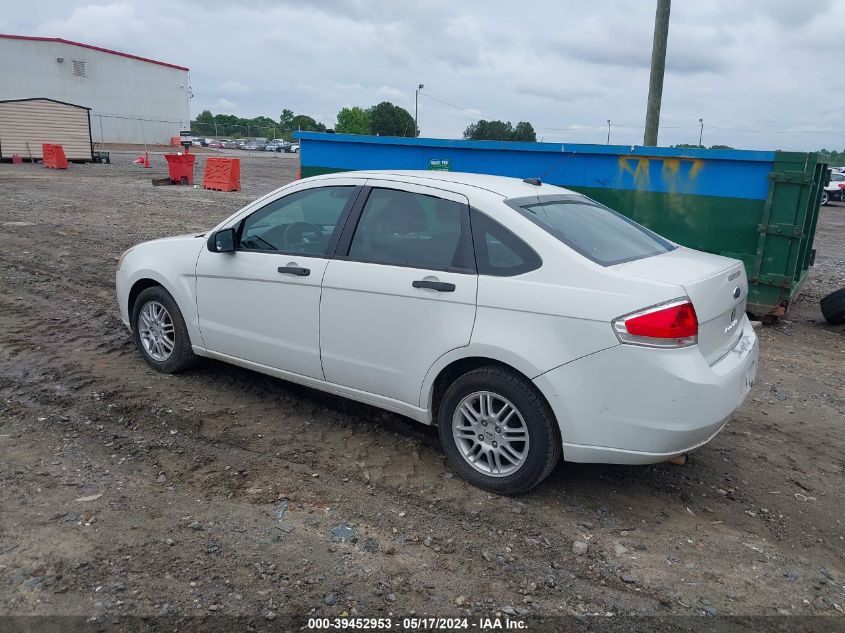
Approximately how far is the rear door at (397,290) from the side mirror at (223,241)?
898 mm

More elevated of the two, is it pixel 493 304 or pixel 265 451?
pixel 493 304

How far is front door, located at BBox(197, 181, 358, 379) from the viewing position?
4434mm

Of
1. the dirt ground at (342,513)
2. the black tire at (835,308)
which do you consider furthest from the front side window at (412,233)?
the black tire at (835,308)

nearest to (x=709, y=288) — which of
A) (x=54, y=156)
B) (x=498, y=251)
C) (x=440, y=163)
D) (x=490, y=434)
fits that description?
(x=498, y=251)

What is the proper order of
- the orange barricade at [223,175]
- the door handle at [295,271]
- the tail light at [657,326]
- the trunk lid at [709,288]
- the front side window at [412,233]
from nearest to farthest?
the tail light at [657,326]
the trunk lid at [709,288]
the front side window at [412,233]
the door handle at [295,271]
the orange barricade at [223,175]

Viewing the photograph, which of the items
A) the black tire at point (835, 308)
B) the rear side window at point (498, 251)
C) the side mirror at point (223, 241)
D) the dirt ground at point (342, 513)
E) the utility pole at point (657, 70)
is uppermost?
the utility pole at point (657, 70)

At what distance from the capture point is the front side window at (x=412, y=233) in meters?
3.94

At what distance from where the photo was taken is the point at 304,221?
15.3ft

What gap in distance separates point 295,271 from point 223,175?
61.9 feet

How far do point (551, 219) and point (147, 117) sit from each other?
70328 mm

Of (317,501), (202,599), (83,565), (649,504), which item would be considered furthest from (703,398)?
(83,565)

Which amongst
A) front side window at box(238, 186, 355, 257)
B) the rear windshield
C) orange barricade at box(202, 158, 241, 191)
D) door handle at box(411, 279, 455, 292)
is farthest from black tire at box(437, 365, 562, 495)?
orange barricade at box(202, 158, 241, 191)

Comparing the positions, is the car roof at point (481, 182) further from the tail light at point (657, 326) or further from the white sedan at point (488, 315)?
the tail light at point (657, 326)

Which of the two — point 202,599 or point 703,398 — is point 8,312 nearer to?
point 202,599
